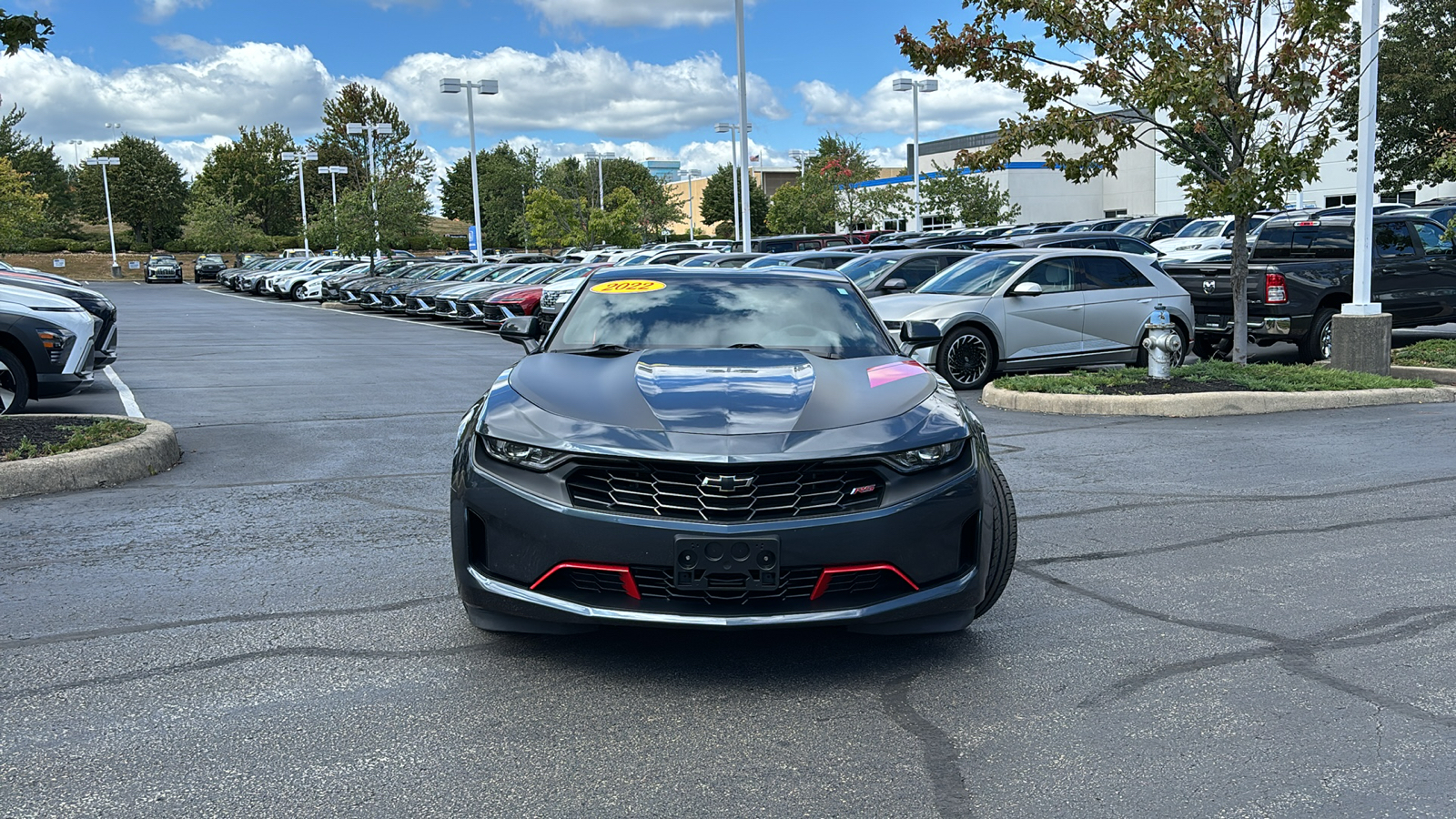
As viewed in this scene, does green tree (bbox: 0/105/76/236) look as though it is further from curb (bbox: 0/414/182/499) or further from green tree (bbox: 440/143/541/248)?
curb (bbox: 0/414/182/499)

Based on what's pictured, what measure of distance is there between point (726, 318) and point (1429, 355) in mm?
11910

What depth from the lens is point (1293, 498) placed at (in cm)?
767

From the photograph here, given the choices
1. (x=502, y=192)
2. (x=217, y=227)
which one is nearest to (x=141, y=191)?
(x=217, y=227)

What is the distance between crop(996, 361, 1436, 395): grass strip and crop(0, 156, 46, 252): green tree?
203ft

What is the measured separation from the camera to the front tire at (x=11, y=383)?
36.7ft

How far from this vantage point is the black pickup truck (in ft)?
49.4

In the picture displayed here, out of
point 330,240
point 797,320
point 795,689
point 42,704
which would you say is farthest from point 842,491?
point 330,240

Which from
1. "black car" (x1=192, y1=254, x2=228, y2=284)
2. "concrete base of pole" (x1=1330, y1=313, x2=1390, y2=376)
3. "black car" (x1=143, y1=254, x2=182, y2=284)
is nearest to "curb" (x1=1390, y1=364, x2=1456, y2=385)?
"concrete base of pole" (x1=1330, y1=313, x2=1390, y2=376)

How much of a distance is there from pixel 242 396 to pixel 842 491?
10849 mm

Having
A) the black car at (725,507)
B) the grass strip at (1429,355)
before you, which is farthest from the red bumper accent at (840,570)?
the grass strip at (1429,355)

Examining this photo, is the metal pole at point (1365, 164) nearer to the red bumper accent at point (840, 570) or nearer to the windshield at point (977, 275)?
the windshield at point (977, 275)

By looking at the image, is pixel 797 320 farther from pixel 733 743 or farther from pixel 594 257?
pixel 594 257

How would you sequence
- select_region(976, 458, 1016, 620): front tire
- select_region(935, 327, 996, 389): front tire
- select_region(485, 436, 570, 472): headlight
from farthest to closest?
1. select_region(935, 327, 996, 389): front tire
2. select_region(976, 458, 1016, 620): front tire
3. select_region(485, 436, 570, 472): headlight

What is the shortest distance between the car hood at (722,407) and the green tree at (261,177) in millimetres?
104131
